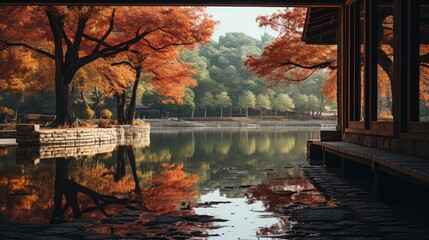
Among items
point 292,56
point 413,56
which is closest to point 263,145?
point 292,56

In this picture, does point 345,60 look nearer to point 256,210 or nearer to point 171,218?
point 256,210

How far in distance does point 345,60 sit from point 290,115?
70759 mm

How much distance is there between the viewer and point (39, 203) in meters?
8.02

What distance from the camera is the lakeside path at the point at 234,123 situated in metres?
66.6

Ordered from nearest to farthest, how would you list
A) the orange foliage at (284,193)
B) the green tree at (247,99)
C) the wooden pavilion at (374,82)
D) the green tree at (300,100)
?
the wooden pavilion at (374,82)
the orange foliage at (284,193)
the green tree at (247,99)
the green tree at (300,100)

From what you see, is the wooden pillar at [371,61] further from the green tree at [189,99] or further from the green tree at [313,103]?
the green tree at [313,103]

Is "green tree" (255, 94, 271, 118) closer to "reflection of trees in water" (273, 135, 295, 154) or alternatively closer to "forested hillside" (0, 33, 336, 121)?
"forested hillside" (0, 33, 336, 121)

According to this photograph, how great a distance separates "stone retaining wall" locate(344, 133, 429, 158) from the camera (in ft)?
24.6

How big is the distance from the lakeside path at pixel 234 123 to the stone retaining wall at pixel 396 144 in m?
54.7

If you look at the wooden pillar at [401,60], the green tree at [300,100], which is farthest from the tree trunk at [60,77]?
the green tree at [300,100]

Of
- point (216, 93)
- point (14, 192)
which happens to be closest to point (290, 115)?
point (216, 93)

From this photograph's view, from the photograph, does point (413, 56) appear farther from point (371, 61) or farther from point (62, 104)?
point (62, 104)

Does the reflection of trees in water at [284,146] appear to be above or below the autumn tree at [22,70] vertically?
below

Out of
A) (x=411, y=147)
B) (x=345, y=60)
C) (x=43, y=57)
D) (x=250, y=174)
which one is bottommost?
(x=250, y=174)
